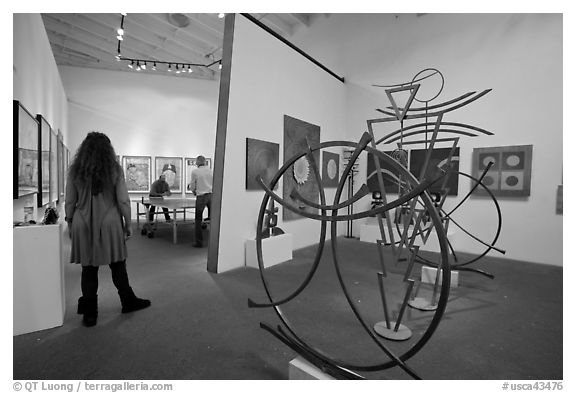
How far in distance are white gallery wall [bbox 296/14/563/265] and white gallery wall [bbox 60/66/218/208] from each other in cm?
532

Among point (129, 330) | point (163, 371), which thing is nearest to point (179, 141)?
point (129, 330)

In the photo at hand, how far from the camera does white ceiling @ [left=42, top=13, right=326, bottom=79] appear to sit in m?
6.09

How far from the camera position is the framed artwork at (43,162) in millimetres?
3420

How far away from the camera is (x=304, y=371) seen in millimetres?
1542

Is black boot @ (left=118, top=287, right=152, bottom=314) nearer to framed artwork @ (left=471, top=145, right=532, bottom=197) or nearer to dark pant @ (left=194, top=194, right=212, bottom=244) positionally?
dark pant @ (left=194, top=194, right=212, bottom=244)

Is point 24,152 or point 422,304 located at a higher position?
point 24,152

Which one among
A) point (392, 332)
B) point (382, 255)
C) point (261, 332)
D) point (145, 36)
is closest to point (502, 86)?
point (382, 255)

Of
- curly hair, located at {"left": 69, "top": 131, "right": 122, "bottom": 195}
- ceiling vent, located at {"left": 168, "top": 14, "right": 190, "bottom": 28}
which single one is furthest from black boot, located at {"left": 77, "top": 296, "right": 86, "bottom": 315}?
ceiling vent, located at {"left": 168, "top": 14, "right": 190, "bottom": 28}

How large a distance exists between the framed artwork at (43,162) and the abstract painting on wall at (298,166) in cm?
292

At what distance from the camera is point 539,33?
4.29m

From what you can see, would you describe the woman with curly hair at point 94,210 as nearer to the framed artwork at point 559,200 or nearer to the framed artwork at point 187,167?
the framed artwork at point 559,200

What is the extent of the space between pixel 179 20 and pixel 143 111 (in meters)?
3.04

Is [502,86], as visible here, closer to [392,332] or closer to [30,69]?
[392,332]

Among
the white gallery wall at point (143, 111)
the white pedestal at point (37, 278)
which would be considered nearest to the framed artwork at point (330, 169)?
the white pedestal at point (37, 278)
